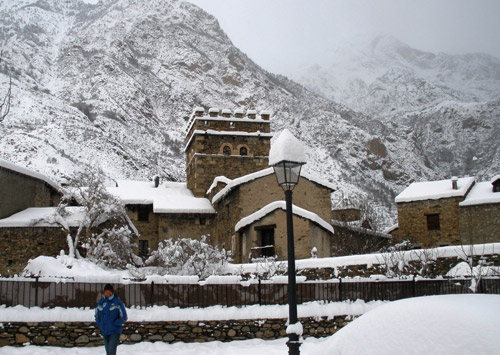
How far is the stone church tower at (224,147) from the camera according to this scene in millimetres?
33719

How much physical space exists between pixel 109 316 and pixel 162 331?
3533mm

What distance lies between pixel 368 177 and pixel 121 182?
Result: 253ft

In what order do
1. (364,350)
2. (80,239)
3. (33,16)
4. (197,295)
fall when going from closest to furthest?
1. (364,350)
2. (197,295)
3. (80,239)
4. (33,16)

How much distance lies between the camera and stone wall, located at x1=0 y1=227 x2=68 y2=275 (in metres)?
24.8

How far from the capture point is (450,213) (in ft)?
109

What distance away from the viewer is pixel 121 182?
34375mm

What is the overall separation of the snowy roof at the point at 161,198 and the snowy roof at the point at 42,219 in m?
3.77

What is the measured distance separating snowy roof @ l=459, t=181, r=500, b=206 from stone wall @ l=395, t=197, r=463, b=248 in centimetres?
63

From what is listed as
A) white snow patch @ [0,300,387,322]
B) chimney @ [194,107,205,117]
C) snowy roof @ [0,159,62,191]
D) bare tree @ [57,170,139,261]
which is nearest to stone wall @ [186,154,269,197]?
chimney @ [194,107,205,117]

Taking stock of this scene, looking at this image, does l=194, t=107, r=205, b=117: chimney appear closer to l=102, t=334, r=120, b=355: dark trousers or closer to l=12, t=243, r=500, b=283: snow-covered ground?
l=12, t=243, r=500, b=283: snow-covered ground

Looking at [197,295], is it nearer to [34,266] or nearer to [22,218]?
[34,266]

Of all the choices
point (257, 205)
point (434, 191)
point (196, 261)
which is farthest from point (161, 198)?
point (434, 191)

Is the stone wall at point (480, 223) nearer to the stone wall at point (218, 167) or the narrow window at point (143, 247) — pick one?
the stone wall at point (218, 167)

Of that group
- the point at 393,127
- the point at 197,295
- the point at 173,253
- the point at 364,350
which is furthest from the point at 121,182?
the point at 393,127
